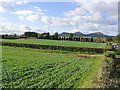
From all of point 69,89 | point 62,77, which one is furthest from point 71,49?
point 69,89

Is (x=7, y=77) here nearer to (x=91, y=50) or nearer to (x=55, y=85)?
(x=55, y=85)

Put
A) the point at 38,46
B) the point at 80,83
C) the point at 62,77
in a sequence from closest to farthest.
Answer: the point at 80,83 → the point at 62,77 → the point at 38,46

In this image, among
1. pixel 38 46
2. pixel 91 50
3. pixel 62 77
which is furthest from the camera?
pixel 38 46

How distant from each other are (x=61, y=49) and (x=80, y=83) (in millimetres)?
19921

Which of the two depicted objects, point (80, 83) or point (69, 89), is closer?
point (69, 89)

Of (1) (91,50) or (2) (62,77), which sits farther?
(1) (91,50)

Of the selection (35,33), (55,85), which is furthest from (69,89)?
(35,33)

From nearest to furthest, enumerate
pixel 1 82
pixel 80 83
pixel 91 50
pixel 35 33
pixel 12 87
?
pixel 12 87
pixel 1 82
pixel 80 83
pixel 91 50
pixel 35 33

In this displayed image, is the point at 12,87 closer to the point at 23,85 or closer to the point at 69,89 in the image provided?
the point at 23,85

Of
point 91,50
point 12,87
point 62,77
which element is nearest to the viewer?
point 12,87

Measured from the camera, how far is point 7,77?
7664 mm

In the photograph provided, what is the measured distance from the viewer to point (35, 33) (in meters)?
99.9

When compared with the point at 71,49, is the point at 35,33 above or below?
above

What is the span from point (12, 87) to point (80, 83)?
14.1ft
